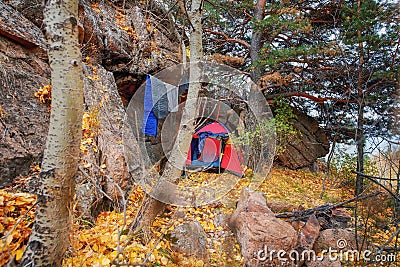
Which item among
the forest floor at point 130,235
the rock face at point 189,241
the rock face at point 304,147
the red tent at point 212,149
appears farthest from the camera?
the rock face at point 304,147

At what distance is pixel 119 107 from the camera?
3.73 meters

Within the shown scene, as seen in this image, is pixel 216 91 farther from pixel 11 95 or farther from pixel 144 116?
pixel 11 95

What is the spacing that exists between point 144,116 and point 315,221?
3971mm

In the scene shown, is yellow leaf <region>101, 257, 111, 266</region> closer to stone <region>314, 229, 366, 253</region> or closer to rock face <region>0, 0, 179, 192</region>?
rock face <region>0, 0, 179, 192</region>

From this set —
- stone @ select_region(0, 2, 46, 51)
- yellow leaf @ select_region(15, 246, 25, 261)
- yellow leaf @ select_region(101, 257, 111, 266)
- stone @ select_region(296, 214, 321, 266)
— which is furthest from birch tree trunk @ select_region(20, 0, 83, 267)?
stone @ select_region(296, 214, 321, 266)

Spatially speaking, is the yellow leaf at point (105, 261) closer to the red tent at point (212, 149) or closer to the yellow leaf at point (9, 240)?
the yellow leaf at point (9, 240)

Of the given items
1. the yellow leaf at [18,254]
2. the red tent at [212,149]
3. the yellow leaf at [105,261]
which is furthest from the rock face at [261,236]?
the red tent at [212,149]

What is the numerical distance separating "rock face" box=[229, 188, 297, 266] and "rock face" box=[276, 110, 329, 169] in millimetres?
3897

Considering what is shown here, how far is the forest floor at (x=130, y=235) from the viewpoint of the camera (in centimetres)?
134

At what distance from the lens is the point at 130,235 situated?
1703 millimetres

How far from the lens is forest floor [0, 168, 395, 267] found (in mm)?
1342

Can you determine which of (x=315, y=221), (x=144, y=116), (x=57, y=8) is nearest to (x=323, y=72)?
(x=315, y=221)

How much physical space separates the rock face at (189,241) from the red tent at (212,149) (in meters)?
3.09

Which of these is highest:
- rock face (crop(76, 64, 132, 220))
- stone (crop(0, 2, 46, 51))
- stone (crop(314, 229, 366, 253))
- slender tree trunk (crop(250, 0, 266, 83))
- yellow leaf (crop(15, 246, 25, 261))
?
slender tree trunk (crop(250, 0, 266, 83))
